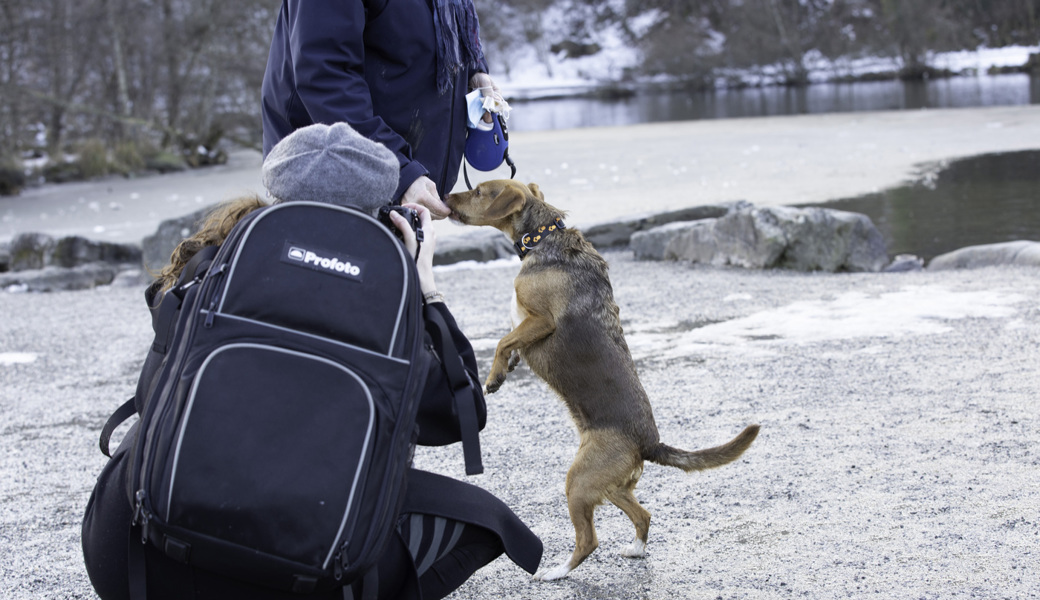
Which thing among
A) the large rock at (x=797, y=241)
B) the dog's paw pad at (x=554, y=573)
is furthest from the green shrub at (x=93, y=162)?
the dog's paw pad at (x=554, y=573)

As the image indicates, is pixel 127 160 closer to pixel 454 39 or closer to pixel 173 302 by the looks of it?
pixel 454 39

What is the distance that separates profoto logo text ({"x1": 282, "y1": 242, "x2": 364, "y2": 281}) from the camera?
206 cm

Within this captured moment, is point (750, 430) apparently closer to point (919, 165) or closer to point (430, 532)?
point (430, 532)

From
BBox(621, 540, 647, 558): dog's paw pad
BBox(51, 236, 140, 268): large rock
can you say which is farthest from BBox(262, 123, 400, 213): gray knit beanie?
BBox(51, 236, 140, 268): large rock

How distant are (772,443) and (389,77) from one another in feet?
8.51

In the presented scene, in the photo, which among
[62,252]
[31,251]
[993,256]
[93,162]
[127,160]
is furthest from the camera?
[127,160]


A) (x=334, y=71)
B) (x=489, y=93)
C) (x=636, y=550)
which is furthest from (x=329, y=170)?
(x=636, y=550)

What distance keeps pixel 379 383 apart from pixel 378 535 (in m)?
0.34

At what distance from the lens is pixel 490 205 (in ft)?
12.5

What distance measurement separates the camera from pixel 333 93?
2775 mm

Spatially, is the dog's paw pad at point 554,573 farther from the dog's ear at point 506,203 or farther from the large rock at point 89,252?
the large rock at point 89,252

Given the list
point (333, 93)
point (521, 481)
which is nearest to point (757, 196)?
point (521, 481)

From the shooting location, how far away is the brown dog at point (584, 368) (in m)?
3.28

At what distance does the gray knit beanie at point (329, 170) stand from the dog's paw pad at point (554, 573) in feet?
5.31
